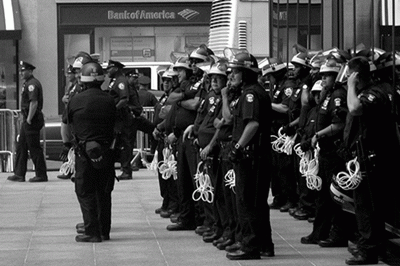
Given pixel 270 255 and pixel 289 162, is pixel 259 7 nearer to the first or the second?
pixel 289 162

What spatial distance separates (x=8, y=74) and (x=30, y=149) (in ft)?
35.4

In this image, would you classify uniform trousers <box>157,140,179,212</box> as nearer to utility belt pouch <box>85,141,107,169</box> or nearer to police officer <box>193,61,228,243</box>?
police officer <box>193,61,228,243</box>

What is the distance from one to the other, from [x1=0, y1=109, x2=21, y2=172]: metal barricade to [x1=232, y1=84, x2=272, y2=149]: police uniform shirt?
1157 centimetres

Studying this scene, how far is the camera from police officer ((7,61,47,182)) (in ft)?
61.1

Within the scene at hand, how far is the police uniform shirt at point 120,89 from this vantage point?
17.7m

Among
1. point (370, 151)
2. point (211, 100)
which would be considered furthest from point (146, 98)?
point (370, 151)

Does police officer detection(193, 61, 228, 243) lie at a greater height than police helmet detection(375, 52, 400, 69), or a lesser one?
lesser

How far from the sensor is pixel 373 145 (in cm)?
992

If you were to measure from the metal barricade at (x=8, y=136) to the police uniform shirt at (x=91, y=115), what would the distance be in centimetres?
979

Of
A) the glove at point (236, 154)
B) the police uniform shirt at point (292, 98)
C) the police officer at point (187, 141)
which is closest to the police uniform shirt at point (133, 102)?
the police uniform shirt at point (292, 98)

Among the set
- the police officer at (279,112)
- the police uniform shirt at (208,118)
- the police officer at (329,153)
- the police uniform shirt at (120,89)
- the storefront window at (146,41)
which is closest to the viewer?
→ the police officer at (329,153)

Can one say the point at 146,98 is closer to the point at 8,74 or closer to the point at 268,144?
the point at 8,74

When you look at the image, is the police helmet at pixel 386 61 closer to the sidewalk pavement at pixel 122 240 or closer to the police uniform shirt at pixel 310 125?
the police uniform shirt at pixel 310 125

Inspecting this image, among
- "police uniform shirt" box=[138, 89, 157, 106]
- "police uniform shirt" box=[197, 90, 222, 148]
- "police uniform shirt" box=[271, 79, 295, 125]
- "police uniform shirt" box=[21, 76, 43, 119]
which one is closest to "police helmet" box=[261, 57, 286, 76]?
"police uniform shirt" box=[271, 79, 295, 125]
